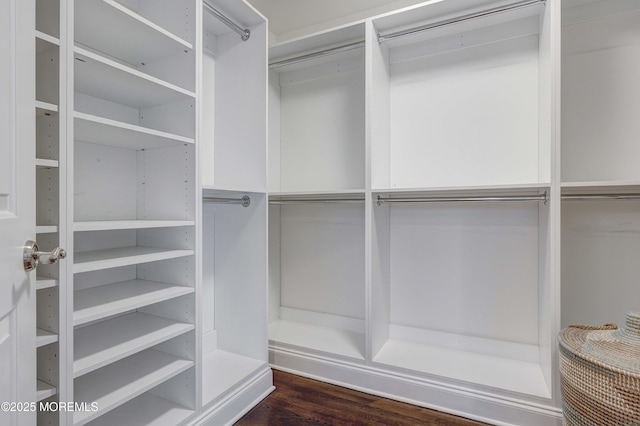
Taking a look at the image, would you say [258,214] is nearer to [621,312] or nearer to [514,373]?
[514,373]

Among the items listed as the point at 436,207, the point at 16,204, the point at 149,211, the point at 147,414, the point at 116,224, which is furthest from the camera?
the point at 436,207

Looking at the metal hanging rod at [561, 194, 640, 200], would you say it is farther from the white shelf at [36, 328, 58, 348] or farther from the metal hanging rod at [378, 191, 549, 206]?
the white shelf at [36, 328, 58, 348]

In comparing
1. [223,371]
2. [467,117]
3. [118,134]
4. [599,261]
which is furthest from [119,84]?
[599,261]

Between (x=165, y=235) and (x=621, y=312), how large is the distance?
2430mm

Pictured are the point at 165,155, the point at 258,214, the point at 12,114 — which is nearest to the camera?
the point at 12,114

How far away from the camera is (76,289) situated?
1.47 metres

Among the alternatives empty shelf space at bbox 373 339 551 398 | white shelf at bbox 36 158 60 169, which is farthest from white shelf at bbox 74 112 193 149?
empty shelf space at bbox 373 339 551 398

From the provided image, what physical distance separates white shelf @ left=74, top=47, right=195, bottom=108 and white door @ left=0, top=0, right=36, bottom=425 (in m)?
0.36

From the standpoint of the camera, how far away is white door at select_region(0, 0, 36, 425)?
0.73 m

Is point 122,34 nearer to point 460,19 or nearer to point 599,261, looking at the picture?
point 460,19

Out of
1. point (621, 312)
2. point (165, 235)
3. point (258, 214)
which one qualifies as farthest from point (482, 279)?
point (165, 235)

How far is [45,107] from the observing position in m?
1.00

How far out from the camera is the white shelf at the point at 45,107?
0.99m

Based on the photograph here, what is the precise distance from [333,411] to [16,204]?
1689 millimetres
